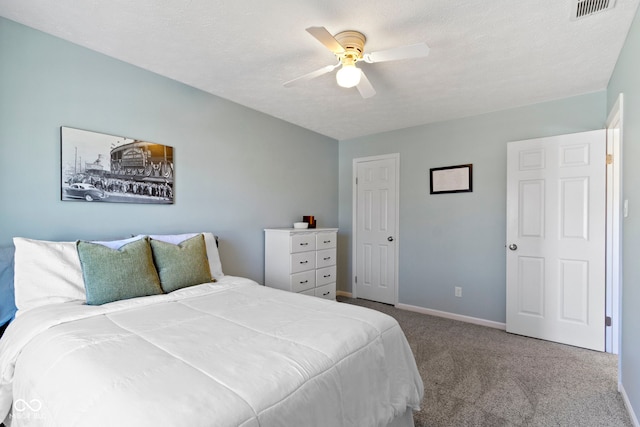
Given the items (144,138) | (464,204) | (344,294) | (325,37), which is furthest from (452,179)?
(144,138)

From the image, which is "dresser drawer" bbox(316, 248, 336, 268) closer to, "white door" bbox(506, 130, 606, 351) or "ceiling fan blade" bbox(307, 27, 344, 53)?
"white door" bbox(506, 130, 606, 351)

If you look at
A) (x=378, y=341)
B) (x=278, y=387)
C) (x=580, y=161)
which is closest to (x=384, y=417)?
(x=378, y=341)

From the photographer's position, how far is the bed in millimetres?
879

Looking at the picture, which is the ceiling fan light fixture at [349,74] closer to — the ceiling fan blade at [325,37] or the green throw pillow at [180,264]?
the ceiling fan blade at [325,37]

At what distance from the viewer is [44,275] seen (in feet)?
5.75

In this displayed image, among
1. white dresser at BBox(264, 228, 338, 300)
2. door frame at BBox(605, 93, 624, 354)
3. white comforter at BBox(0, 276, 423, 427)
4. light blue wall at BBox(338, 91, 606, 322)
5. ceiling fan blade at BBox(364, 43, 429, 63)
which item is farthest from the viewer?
white dresser at BBox(264, 228, 338, 300)

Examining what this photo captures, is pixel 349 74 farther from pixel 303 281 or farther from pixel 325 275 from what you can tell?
pixel 325 275

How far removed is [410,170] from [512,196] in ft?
4.04

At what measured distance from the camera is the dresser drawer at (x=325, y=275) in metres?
3.59

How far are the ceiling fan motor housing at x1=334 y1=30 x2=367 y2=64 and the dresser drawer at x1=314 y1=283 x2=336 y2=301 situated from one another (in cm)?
247

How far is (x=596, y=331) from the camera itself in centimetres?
276

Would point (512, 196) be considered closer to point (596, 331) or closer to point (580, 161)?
point (580, 161)

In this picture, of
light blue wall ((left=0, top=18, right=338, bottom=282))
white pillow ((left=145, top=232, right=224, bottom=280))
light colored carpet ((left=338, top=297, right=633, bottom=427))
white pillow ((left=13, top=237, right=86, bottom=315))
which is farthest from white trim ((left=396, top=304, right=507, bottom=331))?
white pillow ((left=13, top=237, right=86, bottom=315))

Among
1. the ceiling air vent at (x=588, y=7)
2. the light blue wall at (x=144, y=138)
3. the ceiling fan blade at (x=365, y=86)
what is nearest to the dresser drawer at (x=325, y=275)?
the light blue wall at (x=144, y=138)
